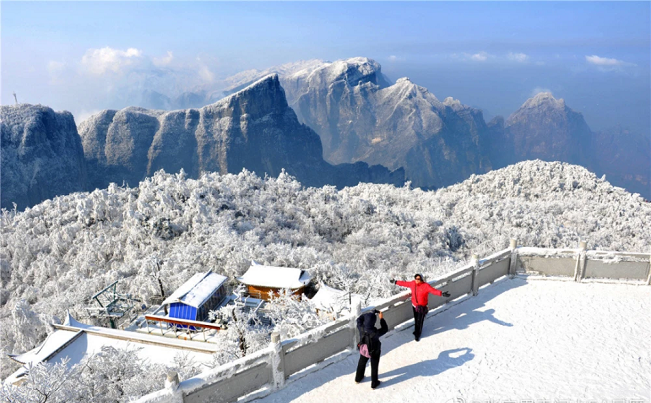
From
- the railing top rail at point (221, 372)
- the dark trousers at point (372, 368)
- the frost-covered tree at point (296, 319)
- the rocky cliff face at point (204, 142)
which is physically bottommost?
the rocky cliff face at point (204, 142)

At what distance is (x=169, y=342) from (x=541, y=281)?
17646 mm

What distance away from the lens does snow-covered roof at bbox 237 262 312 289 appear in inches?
1121

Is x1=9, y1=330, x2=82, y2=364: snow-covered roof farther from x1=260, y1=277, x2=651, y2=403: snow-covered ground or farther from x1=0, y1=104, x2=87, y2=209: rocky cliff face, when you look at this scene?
x1=0, y1=104, x2=87, y2=209: rocky cliff face

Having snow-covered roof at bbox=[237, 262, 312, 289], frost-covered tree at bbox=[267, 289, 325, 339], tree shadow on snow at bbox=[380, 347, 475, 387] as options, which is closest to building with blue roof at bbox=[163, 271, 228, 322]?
snow-covered roof at bbox=[237, 262, 312, 289]

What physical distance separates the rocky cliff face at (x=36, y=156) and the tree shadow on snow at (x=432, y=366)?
14163 centimetres

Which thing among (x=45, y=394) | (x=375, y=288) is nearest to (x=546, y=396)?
(x=45, y=394)

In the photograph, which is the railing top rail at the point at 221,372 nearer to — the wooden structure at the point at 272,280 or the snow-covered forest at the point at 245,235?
the snow-covered forest at the point at 245,235

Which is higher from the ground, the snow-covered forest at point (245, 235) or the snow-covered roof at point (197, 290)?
the snow-covered roof at point (197, 290)

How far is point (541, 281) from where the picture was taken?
1519 centimetres

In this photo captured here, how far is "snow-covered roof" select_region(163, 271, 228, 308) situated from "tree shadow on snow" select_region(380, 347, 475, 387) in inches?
676

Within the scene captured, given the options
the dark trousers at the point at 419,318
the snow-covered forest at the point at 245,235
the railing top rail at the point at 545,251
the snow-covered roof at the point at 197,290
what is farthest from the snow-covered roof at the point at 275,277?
the dark trousers at the point at 419,318

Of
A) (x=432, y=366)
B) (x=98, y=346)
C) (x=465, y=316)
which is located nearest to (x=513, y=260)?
(x=465, y=316)

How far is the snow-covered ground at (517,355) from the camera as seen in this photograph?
9.76m

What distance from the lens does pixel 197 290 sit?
25.9m
